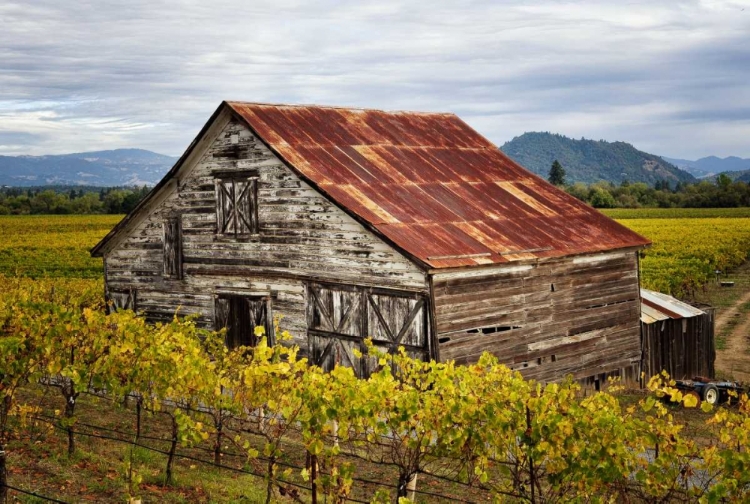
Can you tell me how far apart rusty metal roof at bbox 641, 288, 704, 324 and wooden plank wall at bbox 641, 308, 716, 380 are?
16 cm

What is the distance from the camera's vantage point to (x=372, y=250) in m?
17.5

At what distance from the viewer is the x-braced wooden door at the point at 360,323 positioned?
55.6 feet

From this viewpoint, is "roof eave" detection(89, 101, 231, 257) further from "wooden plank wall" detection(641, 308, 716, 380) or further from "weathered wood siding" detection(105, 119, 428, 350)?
"wooden plank wall" detection(641, 308, 716, 380)

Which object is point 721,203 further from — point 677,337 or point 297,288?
point 297,288

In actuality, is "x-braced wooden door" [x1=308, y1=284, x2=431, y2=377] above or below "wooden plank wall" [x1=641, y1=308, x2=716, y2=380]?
above

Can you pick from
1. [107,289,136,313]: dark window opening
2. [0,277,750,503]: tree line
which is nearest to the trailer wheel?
[0,277,750,503]: tree line

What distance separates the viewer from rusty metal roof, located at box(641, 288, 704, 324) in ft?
73.6

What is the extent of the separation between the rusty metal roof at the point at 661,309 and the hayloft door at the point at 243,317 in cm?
941

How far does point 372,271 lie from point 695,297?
85.2 feet

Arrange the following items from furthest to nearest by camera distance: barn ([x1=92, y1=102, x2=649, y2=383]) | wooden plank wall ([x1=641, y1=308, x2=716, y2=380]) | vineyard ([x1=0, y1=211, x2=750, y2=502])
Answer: wooden plank wall ([x1=641, y1=308, x2=716, y2=380]), barn ([x1=92, y1=102, x2=649, y2=383]), vineyard ([x1=0, y1=211, x2=750, y2=502])

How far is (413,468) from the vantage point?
866 cm

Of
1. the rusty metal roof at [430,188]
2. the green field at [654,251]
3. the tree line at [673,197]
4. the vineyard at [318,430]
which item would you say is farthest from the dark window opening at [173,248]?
the tree line at [673,197]

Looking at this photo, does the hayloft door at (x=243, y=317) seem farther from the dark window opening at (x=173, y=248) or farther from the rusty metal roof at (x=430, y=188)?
the rusty metal roof at (x=430, y=188)

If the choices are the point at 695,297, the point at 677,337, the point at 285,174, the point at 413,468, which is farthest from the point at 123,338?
the point at 695,297
